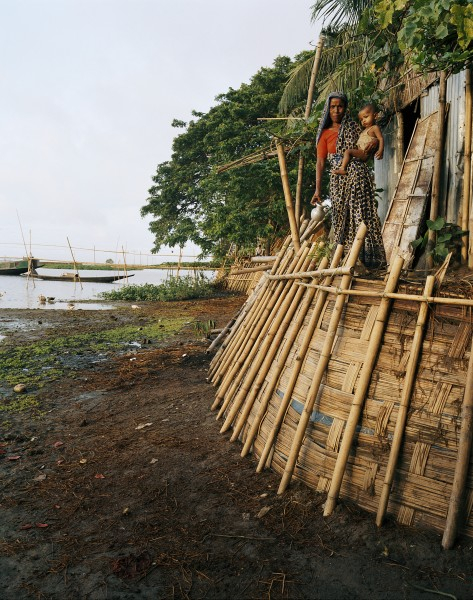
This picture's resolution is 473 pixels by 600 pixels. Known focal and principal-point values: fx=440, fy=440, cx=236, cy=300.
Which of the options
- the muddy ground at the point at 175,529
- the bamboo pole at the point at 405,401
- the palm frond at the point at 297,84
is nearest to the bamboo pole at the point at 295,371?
the muddy ground at the point at 175,529

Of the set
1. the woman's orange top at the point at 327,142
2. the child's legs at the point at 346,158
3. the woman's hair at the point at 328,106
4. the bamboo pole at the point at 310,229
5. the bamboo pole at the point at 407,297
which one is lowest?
the bamboo pole at the point at 407,297

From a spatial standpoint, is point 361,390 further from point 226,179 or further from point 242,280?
point 242,280

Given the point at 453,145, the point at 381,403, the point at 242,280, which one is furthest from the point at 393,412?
the point at 242,280

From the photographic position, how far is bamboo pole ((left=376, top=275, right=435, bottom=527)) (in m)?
2.63

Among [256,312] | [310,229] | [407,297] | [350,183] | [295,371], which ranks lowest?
[295,371]

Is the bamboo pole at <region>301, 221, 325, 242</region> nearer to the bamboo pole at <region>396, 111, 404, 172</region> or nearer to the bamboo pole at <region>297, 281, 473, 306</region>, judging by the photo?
the bamboo pole at <region>297, 281, 473, 306</region>

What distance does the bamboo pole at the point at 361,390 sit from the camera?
9.12ft

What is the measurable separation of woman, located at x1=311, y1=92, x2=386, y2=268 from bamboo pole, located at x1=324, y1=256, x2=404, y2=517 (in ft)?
4.41

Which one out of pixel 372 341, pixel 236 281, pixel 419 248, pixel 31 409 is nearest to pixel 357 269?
pixel 372 341

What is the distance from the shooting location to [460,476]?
97.8 inches

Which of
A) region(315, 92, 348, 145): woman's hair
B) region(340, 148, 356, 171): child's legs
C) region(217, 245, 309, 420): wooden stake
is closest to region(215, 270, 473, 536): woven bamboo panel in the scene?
region(217, 245, 309, 420): wooden stake

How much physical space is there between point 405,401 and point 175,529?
1.66 metres

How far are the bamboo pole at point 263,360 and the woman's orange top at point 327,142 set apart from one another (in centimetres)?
120

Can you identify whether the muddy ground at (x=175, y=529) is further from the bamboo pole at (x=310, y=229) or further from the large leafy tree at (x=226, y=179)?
the large leafy tree at (x=226, y=179)
